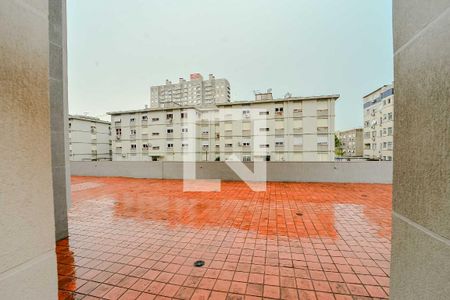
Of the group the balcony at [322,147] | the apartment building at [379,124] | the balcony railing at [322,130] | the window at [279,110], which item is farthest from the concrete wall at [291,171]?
A: the apartment building at [379,124]

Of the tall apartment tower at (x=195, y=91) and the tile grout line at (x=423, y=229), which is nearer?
the tile grout line at (x=423, y=229)

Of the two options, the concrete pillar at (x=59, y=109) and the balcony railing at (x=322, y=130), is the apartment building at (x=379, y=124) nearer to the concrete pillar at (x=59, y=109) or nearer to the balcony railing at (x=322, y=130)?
the balcony railing at (x=322, y=130)

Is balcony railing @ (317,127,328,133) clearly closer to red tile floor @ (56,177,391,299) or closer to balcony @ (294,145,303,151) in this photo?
balcony @ (294,145,303,151)

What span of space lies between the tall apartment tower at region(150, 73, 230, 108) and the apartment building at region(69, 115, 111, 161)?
37348 mm

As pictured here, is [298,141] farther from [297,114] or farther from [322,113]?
[322,113]

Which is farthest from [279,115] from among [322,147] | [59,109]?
[59,109]

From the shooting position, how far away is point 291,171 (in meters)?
9.96

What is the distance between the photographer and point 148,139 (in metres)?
32.5

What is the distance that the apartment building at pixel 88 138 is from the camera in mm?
33906

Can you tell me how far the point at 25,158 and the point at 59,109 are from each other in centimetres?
385

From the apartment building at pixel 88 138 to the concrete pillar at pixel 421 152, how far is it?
4050 centimetres

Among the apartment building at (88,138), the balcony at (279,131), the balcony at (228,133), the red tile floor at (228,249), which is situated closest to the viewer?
the red tile floor at (228,249)

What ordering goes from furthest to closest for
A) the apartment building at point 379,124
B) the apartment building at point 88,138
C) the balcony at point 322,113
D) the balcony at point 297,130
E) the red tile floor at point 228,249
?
the apartment building at point 379,124
the apartment building at point 88,138
the balcony at point 297,130
the balcony at point 322,113
the red tile floor at point 228,249

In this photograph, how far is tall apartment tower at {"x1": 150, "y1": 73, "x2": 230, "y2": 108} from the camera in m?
76.1
